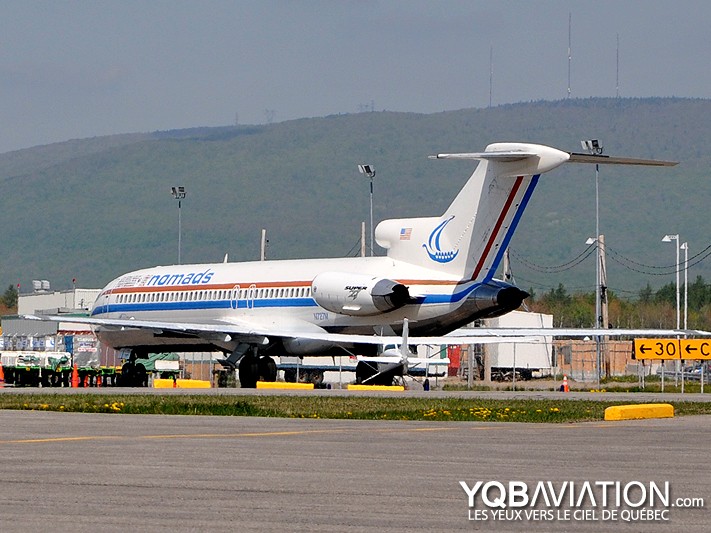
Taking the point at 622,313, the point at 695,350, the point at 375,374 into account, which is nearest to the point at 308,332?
the point at 375,374

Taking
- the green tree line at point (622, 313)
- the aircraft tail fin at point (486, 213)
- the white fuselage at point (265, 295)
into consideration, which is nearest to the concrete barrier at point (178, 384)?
the white fuselage at point (265, 295)

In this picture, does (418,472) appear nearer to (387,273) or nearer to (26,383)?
(387,273)

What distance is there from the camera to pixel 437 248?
4559cm

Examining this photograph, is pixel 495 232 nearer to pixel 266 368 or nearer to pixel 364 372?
pixel 364 372

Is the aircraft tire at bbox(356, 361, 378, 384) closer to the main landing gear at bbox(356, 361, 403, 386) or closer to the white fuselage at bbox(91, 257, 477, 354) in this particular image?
the main landing gear at bbox(356, 361, 403, 386)

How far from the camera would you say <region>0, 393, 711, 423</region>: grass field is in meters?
26.6

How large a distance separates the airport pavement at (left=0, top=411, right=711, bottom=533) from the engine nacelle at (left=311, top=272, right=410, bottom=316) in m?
21.3

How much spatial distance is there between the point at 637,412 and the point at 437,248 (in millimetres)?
18946

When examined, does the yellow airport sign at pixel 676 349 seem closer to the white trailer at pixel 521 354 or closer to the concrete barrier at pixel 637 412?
the concrete barrier at pixel 637 412

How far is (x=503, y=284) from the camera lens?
4516 cm

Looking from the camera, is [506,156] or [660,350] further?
[660,350]

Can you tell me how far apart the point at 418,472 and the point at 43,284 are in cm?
12148

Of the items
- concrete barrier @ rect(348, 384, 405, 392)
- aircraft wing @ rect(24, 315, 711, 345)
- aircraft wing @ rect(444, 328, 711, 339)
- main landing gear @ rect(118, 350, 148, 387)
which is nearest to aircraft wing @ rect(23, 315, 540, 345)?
aircraft wing @ rect(24, 315, 711, 345)

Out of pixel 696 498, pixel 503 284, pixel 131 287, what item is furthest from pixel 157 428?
pixel 131 287
